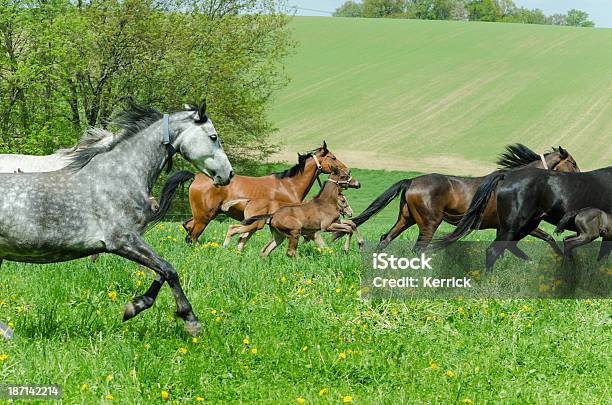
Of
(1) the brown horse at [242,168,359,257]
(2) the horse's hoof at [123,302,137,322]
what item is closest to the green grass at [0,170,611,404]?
(2) the horse's hoof at [123,302,137,322]

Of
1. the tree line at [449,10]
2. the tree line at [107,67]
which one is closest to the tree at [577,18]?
the tree line at [449,10]

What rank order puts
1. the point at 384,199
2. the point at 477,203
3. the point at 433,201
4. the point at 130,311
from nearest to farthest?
the point at 130,311 → the point at 477,203 → the point at 433,201 → the point at 384,199

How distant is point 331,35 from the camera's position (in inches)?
3290

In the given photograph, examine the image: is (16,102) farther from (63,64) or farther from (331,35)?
(331,35)

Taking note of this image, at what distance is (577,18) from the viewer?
421 ft

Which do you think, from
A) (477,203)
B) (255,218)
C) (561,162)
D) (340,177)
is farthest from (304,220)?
(561,162)

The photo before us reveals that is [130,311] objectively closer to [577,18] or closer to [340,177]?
[340,177]

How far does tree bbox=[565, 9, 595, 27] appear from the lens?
418 feet

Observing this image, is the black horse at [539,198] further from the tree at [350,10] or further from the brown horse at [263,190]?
the tree at [350,10]

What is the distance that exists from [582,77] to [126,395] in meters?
63.7

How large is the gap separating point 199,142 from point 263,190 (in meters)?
7.29

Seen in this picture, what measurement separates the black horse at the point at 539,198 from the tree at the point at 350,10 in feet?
373

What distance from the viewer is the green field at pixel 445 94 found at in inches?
2042

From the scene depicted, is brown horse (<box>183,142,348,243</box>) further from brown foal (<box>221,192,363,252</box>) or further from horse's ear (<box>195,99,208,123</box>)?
horse's ear (<box>195,99,208,123</box>)
